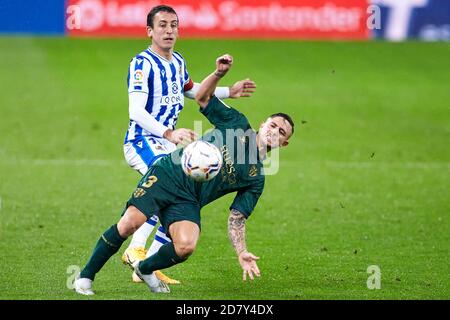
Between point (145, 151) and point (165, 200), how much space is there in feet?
3.77

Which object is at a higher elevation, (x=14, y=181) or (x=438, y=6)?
(x=438, y=6)

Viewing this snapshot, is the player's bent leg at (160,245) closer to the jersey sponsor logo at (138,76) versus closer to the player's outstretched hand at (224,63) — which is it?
the jersey sponsor logo at (138,76)

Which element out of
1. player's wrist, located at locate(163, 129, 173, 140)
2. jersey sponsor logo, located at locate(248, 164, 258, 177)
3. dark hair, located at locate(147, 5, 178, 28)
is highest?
dark hair, located at locate(147, 5, 178, 28)

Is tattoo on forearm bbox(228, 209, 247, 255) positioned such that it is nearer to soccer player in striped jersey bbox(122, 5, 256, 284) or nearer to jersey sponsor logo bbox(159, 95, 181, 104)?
soccer player in striped jersey bbox(122, 5, 256, 284)

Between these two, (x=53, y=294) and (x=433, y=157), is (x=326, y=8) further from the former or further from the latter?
(x=53, y=294)

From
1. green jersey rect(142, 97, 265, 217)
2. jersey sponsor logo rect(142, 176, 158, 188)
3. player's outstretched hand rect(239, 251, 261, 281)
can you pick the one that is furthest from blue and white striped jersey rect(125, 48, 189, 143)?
player's outstretched hand rect(239, 251, 261, 281)

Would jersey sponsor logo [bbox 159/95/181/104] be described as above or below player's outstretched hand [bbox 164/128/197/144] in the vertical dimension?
above

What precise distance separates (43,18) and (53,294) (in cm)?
2044

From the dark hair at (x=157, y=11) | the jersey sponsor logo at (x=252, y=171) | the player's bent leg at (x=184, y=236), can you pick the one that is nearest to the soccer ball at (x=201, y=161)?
the player's bent leg at (x=184, y=236)

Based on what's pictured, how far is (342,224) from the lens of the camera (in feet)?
45.9

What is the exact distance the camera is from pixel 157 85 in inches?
424

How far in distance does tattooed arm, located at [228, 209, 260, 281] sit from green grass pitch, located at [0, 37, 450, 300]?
52 cm

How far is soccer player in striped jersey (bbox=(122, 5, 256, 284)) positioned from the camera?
10.6 meters

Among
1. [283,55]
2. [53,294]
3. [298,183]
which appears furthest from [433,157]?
[53,294]
